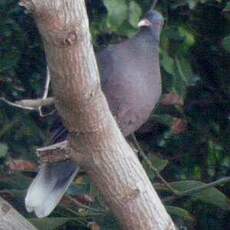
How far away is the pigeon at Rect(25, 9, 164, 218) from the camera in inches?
133

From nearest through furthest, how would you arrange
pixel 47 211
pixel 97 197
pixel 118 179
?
pixel 118 179 < pixel 47 211 < pixel 97 197

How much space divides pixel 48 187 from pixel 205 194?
0.51 metres

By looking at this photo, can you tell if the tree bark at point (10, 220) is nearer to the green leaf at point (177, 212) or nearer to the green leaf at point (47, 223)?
the green leaf at point (47, 223)

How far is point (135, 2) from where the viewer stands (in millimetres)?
3371

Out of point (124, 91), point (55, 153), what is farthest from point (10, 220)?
point (124, 91)

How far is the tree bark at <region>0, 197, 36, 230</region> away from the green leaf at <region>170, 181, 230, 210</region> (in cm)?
53

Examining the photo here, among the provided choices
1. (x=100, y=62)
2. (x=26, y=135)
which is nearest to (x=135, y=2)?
(x=100, y=62)

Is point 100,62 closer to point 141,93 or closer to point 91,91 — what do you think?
point 141,93

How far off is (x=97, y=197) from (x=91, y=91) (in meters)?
0.95

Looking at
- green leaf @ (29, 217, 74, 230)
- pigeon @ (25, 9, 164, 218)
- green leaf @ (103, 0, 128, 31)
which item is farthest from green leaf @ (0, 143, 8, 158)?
green leaf @ (103, 0, 128, 31)

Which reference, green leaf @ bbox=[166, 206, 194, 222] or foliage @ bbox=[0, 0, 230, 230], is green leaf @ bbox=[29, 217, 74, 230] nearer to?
foliage @ bbox=[0, 0, 230, 230]

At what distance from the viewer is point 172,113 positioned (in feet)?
12.3

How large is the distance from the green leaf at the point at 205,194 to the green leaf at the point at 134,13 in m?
0.55

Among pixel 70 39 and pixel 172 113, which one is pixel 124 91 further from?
pixel 70 39
